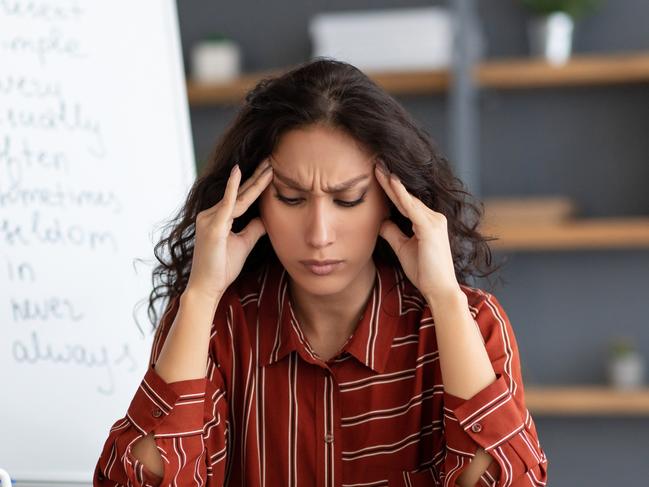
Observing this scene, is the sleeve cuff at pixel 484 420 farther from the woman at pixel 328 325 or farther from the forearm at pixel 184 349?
the forearm at pixel 184 349

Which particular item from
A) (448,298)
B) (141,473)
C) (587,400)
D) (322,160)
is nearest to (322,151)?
(322,160)

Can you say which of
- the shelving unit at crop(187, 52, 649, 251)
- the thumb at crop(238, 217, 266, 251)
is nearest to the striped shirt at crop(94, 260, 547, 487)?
the thumb at crop(238, 217, 266, 251)

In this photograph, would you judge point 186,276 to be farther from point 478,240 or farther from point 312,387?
point 478,240

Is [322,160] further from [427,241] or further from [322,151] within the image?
[427,241]

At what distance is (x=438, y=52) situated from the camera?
2953 mm

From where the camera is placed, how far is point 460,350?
130 centimetres

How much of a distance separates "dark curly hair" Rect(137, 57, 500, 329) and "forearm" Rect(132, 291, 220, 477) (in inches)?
6.5

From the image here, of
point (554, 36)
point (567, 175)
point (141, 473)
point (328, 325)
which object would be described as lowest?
point (567, 175)

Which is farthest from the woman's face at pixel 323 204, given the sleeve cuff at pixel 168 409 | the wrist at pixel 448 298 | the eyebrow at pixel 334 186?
the sleeve cuff at pixel 168 409

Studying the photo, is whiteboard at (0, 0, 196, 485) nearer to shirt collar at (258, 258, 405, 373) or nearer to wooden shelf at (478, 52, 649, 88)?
shirt collar at (258, 258, 405, 373)

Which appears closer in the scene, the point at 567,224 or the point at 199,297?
the point at 199,297

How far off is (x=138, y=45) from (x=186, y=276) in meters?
0.53

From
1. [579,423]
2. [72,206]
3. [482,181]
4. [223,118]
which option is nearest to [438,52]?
[482,181]

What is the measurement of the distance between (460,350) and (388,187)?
0.24 m
